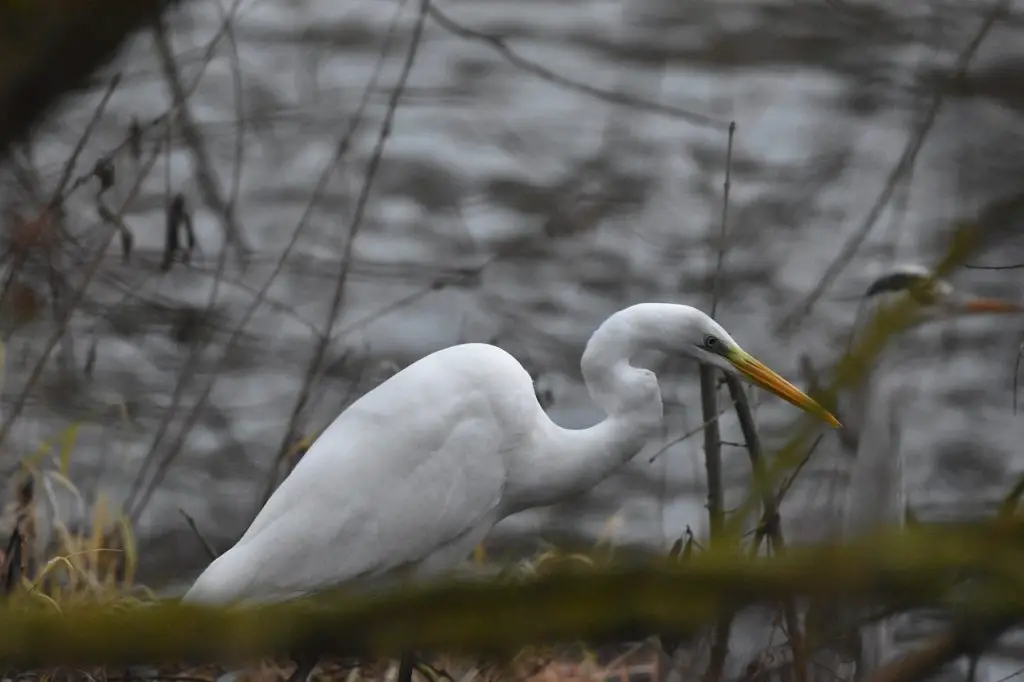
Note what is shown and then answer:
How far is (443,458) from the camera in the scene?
2719 millimetres

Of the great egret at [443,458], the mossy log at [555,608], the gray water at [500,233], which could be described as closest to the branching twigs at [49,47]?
the mossy log at [555,608]

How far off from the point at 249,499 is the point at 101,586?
1.48 m

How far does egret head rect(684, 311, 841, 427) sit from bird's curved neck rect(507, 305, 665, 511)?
0.19ft

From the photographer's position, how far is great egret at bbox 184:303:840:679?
259 cm

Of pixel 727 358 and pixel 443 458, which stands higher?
pixel 727 358

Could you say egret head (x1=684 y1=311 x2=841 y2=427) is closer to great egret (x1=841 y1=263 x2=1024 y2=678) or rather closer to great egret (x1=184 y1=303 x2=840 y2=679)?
great egret (x1=184 y1=303 x2=840 y2=679)

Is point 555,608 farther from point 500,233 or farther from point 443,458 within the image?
point 500,233

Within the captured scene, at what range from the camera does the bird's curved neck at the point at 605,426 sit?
2.66m

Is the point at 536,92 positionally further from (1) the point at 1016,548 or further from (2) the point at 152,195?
(1) the point at 1016,548

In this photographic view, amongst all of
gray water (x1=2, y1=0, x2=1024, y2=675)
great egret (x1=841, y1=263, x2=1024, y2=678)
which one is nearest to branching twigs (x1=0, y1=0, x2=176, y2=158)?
gray water (x1=2, y1=0, x2=1024, y2=675)

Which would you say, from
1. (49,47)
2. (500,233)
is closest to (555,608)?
(49,47)

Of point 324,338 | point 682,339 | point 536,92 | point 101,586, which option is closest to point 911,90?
point 682,339

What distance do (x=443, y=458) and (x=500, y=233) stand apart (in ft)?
11.6

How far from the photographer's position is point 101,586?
3188mm
